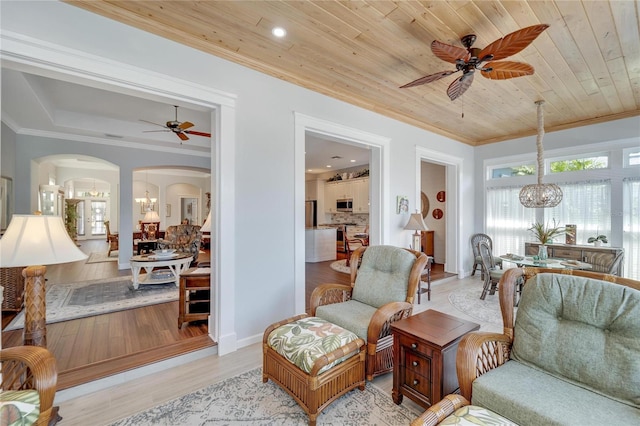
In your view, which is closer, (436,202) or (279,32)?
(279,32)

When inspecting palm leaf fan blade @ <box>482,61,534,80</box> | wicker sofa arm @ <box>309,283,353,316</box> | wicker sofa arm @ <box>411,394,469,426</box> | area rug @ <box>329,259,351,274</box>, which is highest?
palm leaf fan blade @ <box>482,61,534,80</box>

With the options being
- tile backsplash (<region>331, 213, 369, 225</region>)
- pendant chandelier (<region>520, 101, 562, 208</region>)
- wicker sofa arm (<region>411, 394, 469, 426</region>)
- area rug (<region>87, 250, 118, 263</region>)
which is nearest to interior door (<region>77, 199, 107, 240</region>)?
area rug (<region>87, 250, 118, 263</region>)

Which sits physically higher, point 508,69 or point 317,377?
point 508,69

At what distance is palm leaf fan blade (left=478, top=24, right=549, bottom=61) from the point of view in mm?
1817

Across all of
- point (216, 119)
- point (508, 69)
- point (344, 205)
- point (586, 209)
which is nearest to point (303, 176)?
point (216, 119)

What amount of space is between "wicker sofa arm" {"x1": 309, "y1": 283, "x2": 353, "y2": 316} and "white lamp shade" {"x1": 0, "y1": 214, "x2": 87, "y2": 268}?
1.71 m

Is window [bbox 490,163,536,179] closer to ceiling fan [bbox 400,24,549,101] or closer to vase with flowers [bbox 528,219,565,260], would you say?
vase with flowers [bbox 528,219,565,260]

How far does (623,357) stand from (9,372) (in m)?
2.99

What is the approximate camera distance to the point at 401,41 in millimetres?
2518

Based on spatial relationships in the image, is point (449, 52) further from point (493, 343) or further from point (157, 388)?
point (157, 388)

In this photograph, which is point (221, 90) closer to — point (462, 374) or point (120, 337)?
point (120, 337)

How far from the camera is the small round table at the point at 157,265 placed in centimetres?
428

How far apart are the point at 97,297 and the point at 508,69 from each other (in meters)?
5.77

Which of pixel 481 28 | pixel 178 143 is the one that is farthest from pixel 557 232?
pixel 178 143
